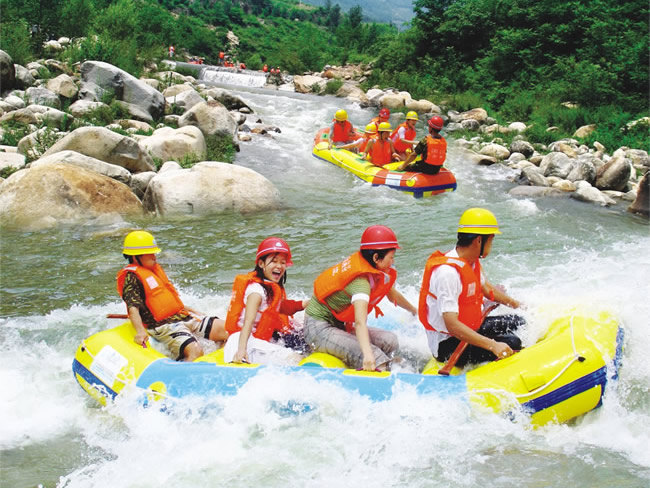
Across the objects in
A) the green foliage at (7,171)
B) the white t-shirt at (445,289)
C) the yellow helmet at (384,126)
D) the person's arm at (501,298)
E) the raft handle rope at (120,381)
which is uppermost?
the yellow helmet at (384,126)

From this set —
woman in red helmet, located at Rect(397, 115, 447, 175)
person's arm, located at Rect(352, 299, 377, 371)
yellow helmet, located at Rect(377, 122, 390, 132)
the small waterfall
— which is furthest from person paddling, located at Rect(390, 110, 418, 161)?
the small waterfall

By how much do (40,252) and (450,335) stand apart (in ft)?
18.4

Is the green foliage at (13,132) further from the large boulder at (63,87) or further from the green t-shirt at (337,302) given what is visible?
the green t-shirt at (337,302)

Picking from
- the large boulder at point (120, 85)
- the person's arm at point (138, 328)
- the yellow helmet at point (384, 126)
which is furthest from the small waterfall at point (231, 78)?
the person's arm at point (138, 328)

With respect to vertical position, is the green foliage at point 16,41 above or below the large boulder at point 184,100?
above

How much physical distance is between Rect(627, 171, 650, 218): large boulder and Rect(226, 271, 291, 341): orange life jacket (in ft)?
27.4

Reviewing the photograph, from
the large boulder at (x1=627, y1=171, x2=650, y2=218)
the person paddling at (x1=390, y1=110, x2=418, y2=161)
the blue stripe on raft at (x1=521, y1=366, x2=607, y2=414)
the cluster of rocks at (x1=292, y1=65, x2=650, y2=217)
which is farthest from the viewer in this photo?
the person paddling at (x1=390, y1=110, x2=418, y2=161)

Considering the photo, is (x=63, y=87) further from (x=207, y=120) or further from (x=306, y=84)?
(x=306, y=84)

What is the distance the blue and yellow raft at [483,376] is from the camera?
3885 mm

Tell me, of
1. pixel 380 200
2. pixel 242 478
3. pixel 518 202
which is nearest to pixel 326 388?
pixel 242 478

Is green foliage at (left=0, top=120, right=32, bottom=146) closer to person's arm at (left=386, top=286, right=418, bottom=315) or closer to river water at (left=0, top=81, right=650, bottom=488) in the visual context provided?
river water at (left=0, top=81, right=650, bottom=488)

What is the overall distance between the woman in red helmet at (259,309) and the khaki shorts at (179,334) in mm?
479

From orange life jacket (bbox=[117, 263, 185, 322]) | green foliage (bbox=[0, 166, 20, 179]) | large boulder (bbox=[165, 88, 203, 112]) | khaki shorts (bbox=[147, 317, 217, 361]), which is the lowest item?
khaki shorts (bbox=[147, 317, 217, 361])

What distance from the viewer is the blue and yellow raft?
388 cm
